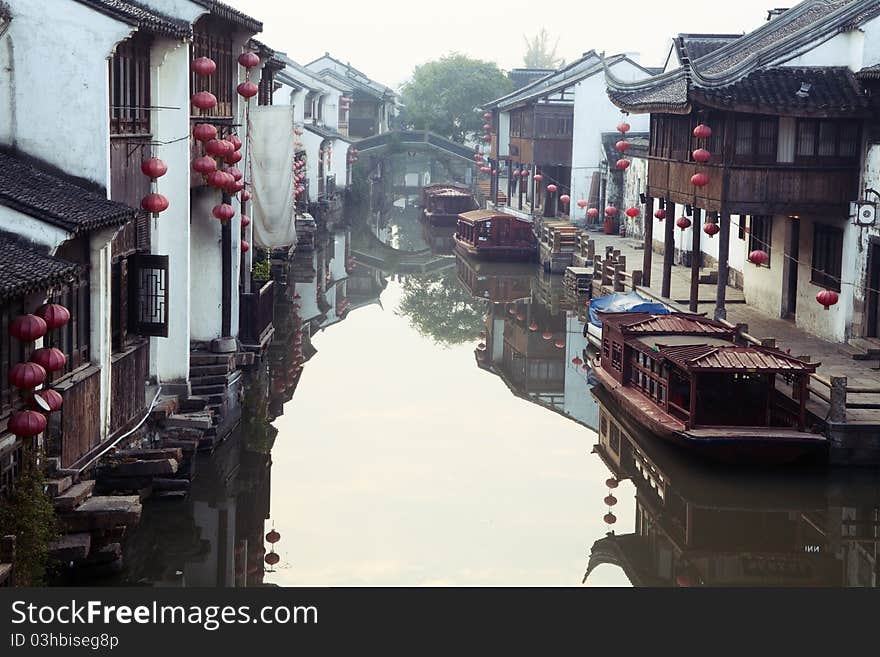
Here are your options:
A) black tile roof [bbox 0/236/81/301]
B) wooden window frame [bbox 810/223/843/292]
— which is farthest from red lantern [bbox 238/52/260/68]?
black tile roof [bbox 0/236/81/301]

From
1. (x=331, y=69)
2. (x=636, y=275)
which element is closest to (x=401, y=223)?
(x=331, y=69)

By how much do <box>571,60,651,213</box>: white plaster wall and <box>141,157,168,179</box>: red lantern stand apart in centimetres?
3872

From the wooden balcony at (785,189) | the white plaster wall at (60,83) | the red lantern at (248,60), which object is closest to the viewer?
the white plaster wall at (60,83)

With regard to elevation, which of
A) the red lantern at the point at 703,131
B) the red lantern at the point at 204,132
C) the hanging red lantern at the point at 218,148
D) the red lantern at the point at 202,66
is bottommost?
the hanging red lantern at the point at 218,148

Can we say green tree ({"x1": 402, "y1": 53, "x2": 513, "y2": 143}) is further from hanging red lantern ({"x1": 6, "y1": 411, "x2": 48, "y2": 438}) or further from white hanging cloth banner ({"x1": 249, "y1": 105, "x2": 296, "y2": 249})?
hanging red lantern ({"x1": 6, "y1": 411, "x2": 48, "y2": 438})

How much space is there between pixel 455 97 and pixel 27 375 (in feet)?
252

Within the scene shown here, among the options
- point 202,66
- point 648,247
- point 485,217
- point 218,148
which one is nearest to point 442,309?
point 648,247

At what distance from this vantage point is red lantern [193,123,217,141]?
21.9 metres

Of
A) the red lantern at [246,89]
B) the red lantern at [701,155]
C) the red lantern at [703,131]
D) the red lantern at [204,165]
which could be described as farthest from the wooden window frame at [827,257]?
the red lantern at [204,165]

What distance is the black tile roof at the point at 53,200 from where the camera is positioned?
1447 centimetres

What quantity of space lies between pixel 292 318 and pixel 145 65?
686 inches

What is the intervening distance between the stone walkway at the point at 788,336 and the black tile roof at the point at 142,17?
36.8ft

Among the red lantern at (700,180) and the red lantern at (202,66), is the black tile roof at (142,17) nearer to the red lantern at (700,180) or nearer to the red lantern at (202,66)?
the red lantern at (202,66)

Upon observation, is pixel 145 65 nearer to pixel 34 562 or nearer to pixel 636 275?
pixel 34 562
